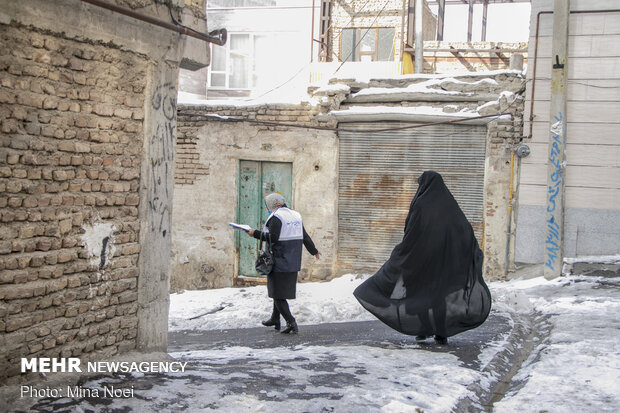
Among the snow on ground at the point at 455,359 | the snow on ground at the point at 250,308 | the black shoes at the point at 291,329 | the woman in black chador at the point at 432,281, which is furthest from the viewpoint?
the snow on ground at the point at 250,308

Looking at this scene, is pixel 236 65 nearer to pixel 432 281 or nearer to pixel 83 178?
pixel 432 281

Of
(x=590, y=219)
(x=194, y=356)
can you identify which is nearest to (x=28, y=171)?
(x=194, y=356)

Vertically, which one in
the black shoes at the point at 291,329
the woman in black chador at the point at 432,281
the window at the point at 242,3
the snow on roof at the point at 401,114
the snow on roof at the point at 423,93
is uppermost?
the window at the point at 242,3

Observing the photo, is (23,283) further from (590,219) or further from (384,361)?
(590,219)

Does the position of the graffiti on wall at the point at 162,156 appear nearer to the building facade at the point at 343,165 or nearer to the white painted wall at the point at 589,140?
the building facade at the point at 343,165

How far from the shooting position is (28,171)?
4.07 meters

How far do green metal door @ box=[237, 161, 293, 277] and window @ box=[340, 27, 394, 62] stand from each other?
44.2ft

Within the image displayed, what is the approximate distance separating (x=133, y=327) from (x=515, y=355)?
3496 millimetres

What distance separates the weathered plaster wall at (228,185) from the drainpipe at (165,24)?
5952 mm

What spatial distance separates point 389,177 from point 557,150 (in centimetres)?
289

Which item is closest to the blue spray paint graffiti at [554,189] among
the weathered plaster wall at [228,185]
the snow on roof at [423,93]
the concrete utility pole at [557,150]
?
the concrete utility pole at [557,150]

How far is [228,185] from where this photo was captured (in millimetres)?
12062

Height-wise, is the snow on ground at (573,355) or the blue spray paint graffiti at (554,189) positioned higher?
the blue spray paint graffiti at (554,189)

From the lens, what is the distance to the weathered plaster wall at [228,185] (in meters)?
11.6
